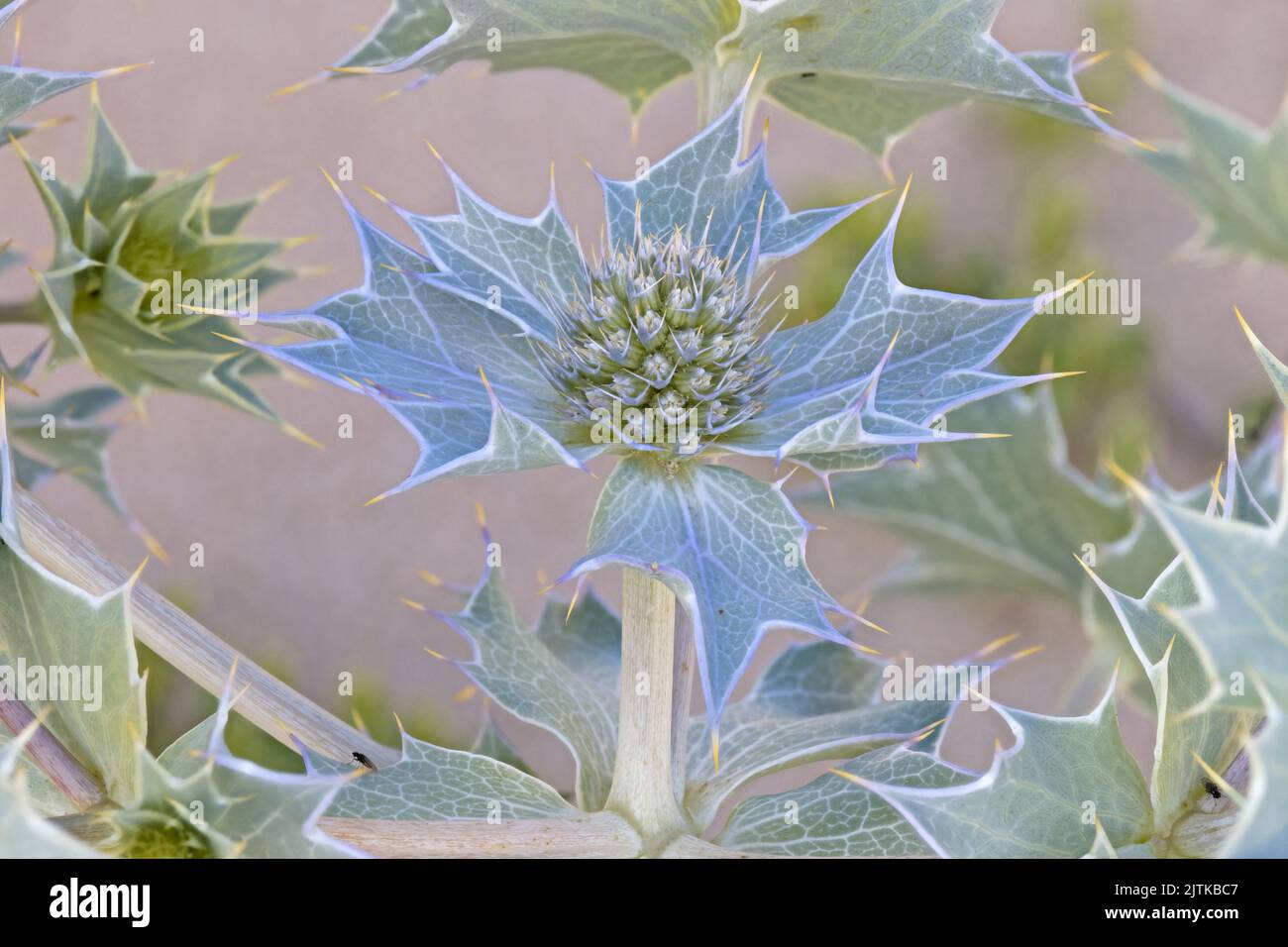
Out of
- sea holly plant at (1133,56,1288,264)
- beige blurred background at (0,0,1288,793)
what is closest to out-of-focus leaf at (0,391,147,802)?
sea holly plant at (1133,56,1288,264)

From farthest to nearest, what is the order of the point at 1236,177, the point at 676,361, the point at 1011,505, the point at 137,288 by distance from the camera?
the point at 1011,505, the point at 1236,177, the point at 137,288, the point at 676,361

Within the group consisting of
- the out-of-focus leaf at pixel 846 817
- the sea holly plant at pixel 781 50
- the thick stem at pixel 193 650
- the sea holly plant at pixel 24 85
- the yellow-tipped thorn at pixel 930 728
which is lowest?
the out-of-focus leaf at pixel 846 817

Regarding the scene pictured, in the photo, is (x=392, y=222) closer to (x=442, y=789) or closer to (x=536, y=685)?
(x=536, y=685)

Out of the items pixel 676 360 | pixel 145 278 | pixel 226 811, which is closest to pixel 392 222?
pixel 145 278

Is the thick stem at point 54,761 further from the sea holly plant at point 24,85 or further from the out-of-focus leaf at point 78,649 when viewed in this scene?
the sea holly plant at point 24,85

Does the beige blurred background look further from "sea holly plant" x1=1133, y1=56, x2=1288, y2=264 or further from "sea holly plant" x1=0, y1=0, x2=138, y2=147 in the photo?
"sea holly plant" x1=0, y1=0, x2=138, y2=147

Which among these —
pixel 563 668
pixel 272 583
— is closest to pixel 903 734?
pixel 563 668

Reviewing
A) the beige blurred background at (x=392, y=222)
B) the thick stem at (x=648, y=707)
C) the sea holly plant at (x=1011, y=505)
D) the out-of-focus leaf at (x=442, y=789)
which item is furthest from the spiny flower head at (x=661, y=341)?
the beige blurred background at (x=392, y=222)
